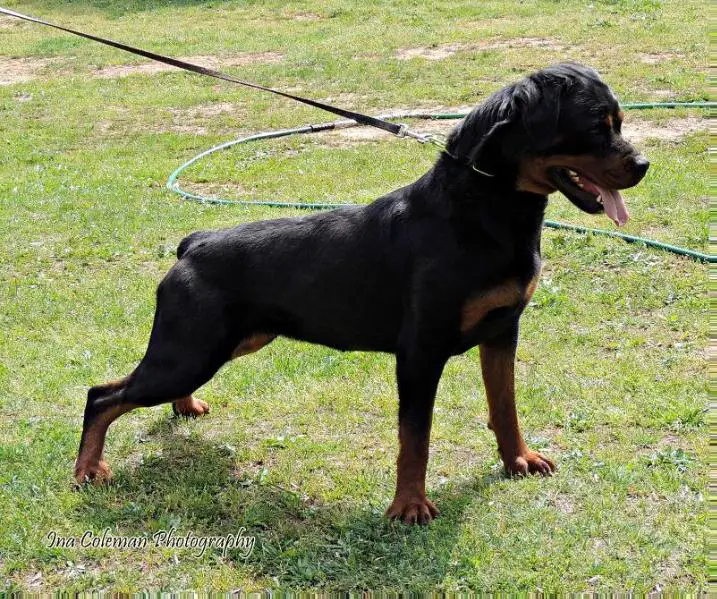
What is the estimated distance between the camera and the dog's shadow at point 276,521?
4.05 m

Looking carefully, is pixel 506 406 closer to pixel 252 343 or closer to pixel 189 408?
pixel 252 343

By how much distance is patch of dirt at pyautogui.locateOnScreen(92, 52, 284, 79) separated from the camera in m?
16.9

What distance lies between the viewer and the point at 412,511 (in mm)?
4297

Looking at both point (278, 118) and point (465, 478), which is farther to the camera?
point (278, 118)

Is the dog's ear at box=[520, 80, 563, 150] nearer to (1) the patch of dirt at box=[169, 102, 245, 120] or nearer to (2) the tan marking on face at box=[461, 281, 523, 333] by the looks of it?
(2) the tan marking on face at box=[461, 281, 523, 333]

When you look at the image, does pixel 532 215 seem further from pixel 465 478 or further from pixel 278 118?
pixel 278 118

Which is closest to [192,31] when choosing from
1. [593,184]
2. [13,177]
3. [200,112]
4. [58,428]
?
[200,112]

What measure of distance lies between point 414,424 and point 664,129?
807 centimetres

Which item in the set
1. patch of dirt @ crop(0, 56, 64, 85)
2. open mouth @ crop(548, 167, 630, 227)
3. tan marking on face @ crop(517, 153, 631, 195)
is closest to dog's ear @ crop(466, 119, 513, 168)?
tan marking on face @ crop(517, 153, 631, 195)

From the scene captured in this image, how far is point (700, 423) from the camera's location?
502cm

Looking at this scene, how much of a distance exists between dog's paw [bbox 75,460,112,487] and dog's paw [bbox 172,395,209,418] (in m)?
0.77

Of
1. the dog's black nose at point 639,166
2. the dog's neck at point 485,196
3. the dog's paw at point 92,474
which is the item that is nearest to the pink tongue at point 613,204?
the dog's black nose at point 639,166

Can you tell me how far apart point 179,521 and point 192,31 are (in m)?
17.2

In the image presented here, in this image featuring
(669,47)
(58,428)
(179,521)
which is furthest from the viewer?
(669,47)
